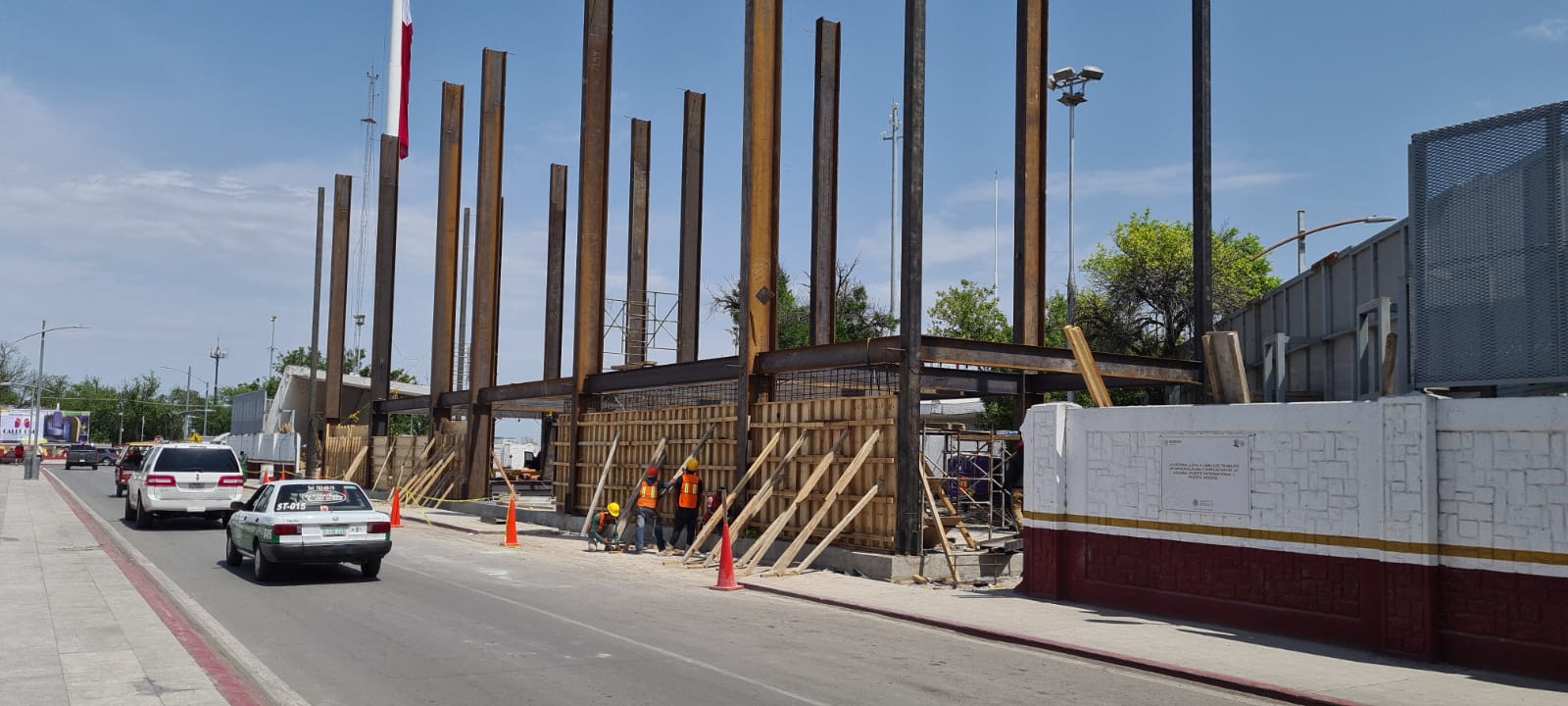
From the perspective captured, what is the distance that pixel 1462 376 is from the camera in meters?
11.7

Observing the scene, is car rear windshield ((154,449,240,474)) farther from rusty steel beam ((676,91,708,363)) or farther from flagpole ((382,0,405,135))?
flagpole ((382,0,405,135))

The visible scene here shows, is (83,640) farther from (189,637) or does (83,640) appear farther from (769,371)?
(769,371)

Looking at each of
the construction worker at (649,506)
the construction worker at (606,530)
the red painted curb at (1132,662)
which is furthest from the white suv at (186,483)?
the red painted curb at (1132,662)

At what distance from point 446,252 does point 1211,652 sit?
108ft

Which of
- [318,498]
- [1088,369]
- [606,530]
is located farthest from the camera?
[606,530]

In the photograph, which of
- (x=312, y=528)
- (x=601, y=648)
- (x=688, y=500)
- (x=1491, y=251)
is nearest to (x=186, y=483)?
(x=312, y=528)

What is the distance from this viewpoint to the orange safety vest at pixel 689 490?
71.6 feet

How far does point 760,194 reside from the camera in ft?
75.2

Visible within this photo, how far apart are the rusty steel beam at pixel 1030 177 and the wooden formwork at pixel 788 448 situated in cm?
542

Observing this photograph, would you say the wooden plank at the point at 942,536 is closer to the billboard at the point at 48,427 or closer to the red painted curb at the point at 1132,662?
the red painted curb at the point at 1132,662

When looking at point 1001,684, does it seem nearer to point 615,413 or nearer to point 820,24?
point 615,413

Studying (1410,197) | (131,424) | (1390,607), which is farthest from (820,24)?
(131,424)

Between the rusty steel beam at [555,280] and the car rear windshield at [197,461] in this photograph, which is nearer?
the car rear windshield at [197,461]

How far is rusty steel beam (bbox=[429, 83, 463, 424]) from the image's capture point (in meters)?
39.4
